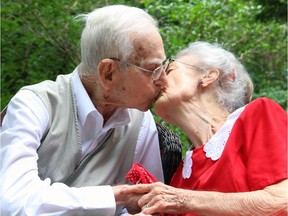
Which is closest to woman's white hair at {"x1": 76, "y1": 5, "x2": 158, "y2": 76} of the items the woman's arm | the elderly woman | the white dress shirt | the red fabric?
the white dress shirt

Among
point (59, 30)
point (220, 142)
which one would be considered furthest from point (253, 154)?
point (59, 30)

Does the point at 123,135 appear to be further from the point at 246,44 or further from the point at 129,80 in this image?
the point at 246,44

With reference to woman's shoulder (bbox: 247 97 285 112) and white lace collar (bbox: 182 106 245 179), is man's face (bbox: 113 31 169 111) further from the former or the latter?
woman's shoulder (bbox: 247 97 285 112)

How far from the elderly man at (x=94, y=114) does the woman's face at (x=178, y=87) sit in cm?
5

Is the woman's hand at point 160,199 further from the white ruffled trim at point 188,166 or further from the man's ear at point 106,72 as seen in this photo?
the man's ear at point 106,72

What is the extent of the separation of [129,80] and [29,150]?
0.52 metres

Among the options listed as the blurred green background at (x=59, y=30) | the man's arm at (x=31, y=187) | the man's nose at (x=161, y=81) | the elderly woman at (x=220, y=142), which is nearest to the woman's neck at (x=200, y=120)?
the elderly woman at (x=220, y=142)

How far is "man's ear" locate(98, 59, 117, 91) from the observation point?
2.01m

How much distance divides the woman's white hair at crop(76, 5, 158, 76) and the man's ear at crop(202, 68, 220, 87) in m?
0.32

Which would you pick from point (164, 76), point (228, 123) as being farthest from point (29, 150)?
point (228, 123)

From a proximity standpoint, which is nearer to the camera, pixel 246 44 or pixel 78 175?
pixel 78 175

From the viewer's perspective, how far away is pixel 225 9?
557 centimetres

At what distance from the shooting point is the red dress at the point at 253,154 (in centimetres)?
173

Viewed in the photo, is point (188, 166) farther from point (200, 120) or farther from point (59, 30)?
point (59, 30)
